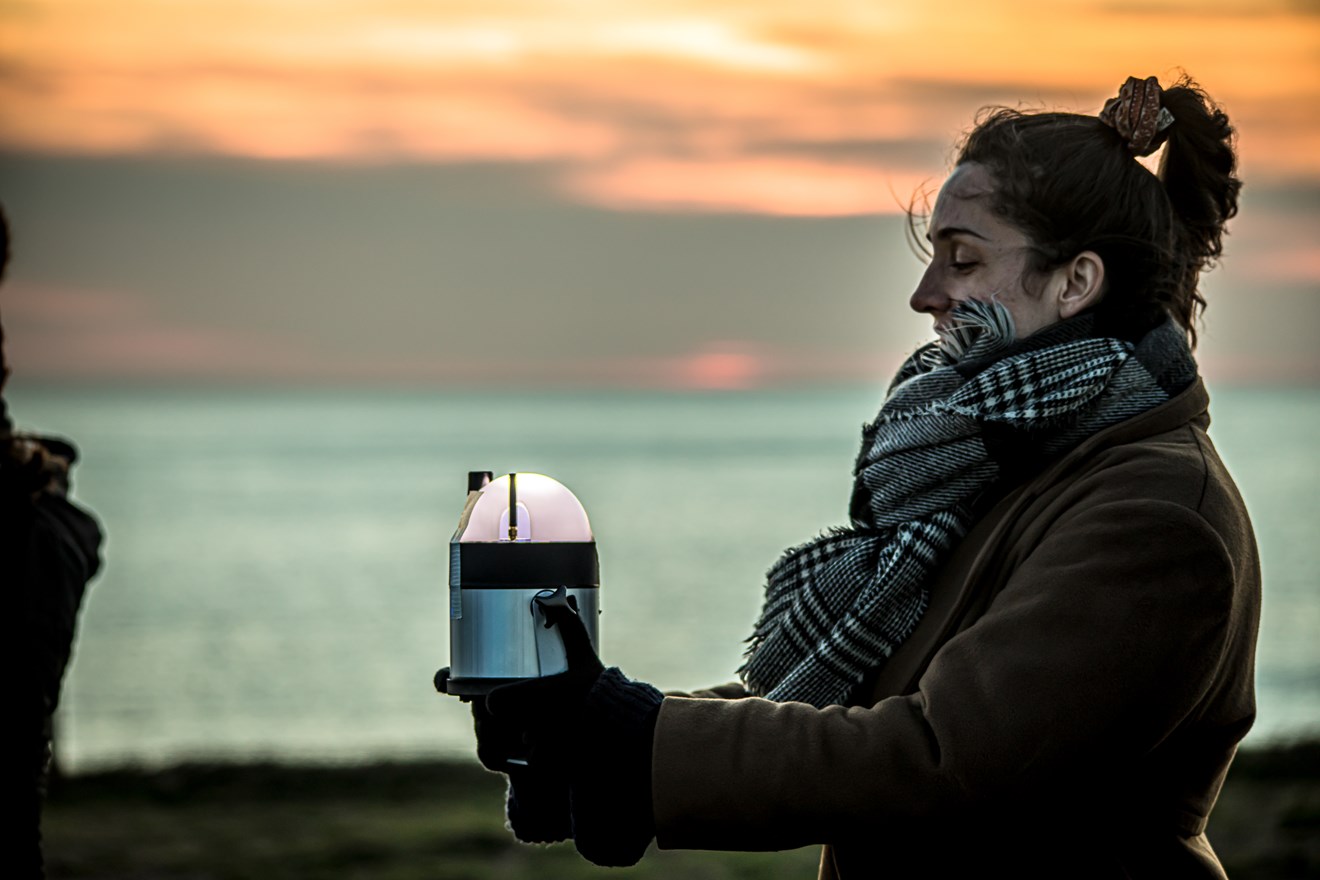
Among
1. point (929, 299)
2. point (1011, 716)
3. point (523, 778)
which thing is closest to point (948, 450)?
point (929, 299)

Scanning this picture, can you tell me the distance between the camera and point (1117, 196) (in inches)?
97.3

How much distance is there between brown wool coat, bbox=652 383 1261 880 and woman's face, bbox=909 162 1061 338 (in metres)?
0.29

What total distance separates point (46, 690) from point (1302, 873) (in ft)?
18.2

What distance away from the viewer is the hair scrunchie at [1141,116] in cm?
251

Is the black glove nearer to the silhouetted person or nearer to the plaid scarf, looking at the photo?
the plaid scarf

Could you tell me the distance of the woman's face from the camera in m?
2.45

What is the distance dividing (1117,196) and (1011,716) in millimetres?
954

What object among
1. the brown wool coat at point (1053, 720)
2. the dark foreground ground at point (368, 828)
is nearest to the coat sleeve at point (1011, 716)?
the brown wool coat at point (1053, 720)

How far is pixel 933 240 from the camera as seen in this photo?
2566 mm

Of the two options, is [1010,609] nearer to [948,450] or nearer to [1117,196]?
[948,450]

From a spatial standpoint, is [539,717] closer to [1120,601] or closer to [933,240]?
[1120,601]

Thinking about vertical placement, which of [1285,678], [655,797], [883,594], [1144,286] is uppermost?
[1144,286]

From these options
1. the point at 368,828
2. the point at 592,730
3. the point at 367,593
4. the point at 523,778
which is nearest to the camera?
the point at 592,730

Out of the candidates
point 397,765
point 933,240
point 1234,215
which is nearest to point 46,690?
point 933,240
